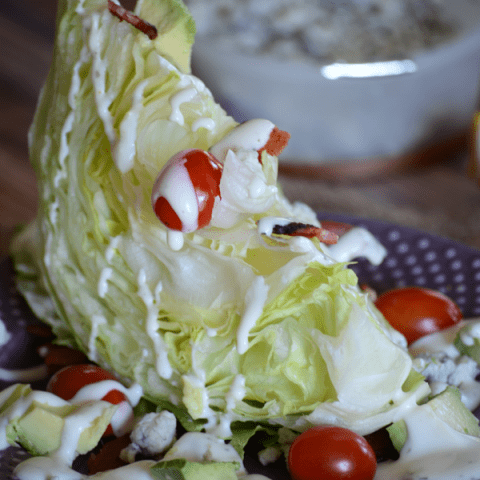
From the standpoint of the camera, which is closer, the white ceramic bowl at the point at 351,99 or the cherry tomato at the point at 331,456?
the cherry tomato at the point at 331,456

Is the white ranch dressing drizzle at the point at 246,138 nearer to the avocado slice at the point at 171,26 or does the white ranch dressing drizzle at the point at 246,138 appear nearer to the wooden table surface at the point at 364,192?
the avocado slice at the point at 171,26

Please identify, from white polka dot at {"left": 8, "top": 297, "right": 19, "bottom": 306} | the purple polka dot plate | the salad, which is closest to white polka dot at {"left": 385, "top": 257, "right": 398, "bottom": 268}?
the purple polka dot plate

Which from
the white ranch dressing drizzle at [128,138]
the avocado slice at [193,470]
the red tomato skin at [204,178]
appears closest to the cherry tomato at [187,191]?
the red tomato skin at [204,178]

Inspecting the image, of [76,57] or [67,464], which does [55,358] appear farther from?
[76,57]

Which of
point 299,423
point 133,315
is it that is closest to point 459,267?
point 299,423

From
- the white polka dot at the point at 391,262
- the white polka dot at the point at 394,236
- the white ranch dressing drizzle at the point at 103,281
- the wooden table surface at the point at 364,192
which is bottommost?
the wooden table surface at the point at 364,192

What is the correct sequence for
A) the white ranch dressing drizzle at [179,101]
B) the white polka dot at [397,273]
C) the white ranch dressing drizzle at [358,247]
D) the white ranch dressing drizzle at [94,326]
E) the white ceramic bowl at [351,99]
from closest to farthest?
1. the white ranch dressing drizzle at [179,101]
2. the white ranch dressing drizzle at [94,326]
3. the white ranch dressing drizzle at [358,247]
4. the white polka dot at [397,273]
5. the white ceramic bowl at [351,99]

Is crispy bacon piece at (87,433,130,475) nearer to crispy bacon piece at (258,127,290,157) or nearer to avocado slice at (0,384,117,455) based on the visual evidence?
avocado slice at (0,384,117,455)
